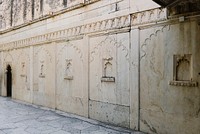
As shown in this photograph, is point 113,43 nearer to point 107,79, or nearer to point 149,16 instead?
point 107,79

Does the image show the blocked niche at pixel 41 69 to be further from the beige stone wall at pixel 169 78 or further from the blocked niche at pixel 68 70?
the beige stone wall at pixel 169 78

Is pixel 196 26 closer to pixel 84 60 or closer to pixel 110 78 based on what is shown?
pixel 110 78

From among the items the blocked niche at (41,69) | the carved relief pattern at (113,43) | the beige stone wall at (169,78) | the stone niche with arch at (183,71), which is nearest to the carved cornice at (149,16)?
the beige stone wall at (169,78)

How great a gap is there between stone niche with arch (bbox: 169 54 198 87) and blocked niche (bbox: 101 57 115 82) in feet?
5.64

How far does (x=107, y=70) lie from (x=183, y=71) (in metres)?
2.13

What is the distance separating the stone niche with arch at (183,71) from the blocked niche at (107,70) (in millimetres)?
1721

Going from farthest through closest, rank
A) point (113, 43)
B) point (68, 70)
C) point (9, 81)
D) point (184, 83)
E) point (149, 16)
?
point (9, 81), point (68, 70), point (113, 43), point (149, 16), point (184, 83)

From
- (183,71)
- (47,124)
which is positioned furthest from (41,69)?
(183,71)

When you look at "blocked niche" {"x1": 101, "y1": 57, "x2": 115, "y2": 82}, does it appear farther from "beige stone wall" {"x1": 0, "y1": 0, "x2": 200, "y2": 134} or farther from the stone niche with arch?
the stone niche with arch

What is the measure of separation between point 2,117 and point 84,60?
2.98 metres

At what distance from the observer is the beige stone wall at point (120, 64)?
466 cm

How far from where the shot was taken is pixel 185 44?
4.60m

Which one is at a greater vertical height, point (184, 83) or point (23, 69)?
point (23, 69)

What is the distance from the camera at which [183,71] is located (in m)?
4.65
